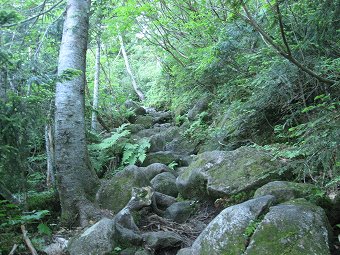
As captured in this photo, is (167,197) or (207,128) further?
(207,128)

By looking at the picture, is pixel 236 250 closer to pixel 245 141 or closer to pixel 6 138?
pixel 6 138

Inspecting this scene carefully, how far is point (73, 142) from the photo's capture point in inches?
217

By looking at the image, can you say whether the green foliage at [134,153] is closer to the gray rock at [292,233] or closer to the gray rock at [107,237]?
the gray rock at [107,237]

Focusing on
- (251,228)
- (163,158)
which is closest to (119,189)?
(251,228)

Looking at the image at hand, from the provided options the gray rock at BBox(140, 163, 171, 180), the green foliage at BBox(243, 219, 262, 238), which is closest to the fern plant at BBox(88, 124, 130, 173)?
the gray rock at BBox(140, 163, 171, 180)

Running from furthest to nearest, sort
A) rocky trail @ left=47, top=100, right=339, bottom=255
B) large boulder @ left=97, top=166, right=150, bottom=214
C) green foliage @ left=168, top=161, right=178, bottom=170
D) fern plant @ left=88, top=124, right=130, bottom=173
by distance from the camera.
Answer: fern plant @ left=88, top=124, right=130, bottom=173, green foliage @ left=168, top=161, right=178, bottom=170, large boulder @ left=97, top=166, right=150, bottom=214, rocky trail @ left=47, top=100, right=339, bottom=255

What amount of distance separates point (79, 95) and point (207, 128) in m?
4.88

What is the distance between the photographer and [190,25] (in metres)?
9.05

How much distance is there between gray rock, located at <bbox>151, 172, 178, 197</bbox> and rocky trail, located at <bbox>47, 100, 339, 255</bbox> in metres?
0.02

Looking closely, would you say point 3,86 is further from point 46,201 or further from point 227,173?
point 227,173

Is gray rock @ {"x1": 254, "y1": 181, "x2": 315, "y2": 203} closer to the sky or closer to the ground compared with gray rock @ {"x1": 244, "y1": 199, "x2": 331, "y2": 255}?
closer to the sky

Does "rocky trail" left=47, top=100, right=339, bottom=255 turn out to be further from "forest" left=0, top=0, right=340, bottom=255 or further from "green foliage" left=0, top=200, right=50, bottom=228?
"green foliage" left=0, top=200, right=50, bottom=228

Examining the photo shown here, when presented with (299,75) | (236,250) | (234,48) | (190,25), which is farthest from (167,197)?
(190,25)

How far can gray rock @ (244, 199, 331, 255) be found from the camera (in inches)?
117
